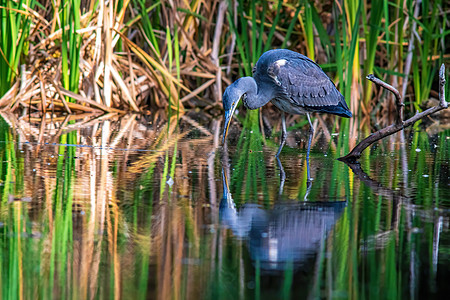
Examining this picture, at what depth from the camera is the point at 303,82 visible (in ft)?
20.3

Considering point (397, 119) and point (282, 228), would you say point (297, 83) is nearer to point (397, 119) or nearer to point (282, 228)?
point (397, 119)

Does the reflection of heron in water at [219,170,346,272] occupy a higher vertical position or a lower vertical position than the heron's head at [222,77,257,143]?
lower

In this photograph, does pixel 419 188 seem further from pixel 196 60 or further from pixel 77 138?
pixel 196 60

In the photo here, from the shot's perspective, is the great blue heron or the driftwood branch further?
the great blue heron

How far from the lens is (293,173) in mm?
5020

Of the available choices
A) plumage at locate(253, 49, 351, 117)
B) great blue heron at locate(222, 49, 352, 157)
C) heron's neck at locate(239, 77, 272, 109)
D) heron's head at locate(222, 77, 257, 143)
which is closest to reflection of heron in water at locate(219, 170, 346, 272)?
heron's head at locate(222, 77, 257, 143)

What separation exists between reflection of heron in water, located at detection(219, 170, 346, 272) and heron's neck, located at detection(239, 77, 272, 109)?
1737mm

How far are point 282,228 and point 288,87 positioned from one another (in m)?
2.84

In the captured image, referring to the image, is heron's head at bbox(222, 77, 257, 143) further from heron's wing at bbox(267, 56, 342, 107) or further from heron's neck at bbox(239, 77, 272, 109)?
heron's wing at bbox(267, 56, 342, 107)

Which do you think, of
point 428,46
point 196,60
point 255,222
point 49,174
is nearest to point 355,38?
point 428,46

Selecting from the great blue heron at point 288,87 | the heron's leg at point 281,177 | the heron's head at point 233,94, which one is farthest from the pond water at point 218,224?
the great blue heron at point 288,87

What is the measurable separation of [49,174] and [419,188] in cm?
229

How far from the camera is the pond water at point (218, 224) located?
2510 mm

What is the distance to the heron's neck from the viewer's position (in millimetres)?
5672
